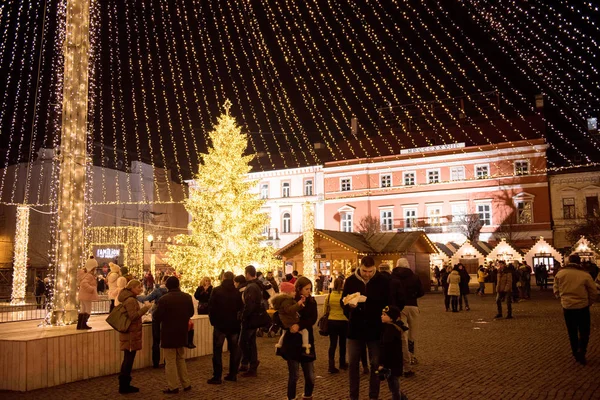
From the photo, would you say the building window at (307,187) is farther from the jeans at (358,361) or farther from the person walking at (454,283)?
the jeans at (358,361)

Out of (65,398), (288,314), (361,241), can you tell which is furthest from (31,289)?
(288,314)

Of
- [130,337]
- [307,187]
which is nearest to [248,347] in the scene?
[130,337]

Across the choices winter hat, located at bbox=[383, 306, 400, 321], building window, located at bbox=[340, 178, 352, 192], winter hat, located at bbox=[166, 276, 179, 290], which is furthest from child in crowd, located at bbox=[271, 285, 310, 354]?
building window, located at bbox=[340, 178, 352, 192]

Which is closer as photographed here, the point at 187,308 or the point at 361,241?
the point at 187,308

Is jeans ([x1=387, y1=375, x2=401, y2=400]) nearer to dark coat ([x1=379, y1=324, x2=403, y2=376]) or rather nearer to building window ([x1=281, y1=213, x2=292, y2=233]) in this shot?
dark coat ([x1=379, y1=324, x2=403, y2=376])

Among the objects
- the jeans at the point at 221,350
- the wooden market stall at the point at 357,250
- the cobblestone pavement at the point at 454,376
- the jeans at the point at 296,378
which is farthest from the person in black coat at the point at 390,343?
the wooden market stall at the point at 357,250

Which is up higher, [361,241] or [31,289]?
[361,241]

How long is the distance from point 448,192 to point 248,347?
37.8 metres

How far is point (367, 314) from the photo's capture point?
5.84 metres

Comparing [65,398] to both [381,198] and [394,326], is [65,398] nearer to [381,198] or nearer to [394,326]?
[394,326]

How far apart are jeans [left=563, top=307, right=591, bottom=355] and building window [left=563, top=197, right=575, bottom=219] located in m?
35.6

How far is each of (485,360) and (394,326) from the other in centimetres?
434

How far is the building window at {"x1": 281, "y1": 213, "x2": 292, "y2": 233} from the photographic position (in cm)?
5050

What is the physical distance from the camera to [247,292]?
8.17 metres
